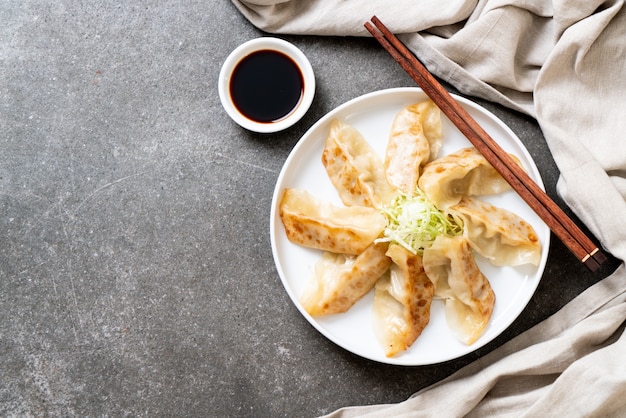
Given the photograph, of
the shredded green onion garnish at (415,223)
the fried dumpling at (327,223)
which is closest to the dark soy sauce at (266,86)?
→ the fried dumpling at (327,223)

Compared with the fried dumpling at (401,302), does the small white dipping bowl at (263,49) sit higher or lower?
higher

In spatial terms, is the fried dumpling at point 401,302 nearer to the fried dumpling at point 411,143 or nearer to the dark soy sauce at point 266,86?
the fried dumpling at point 411,143

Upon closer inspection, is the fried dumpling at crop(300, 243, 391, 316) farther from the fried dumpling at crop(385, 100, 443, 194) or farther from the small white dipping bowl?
the small white dipping bowl

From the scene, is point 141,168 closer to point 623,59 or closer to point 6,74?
point 6,74

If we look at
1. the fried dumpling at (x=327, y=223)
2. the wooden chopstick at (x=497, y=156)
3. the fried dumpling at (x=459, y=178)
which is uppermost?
the wooden chopstick at (x=497, y=156)

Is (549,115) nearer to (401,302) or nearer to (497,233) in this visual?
(497,233)

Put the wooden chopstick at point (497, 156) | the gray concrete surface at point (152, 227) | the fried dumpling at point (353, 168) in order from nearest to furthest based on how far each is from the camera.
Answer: the wooden chopstick at point (497, 156), the fried dumpling at point (353, 168), the gray concrete surface at point (152, 227)

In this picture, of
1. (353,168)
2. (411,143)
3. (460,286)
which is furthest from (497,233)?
(353,168)
